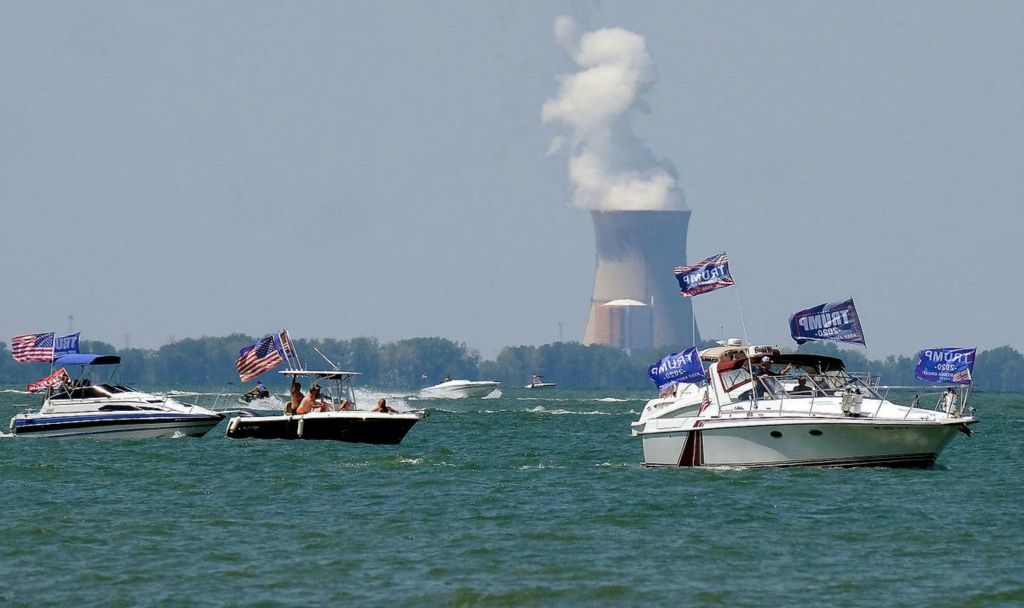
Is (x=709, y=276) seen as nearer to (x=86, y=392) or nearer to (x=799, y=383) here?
(x=799, y=383)

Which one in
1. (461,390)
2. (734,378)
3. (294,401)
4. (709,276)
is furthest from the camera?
(461,390)

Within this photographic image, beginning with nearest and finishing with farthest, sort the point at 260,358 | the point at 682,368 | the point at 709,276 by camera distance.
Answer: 1. the point at 682,368
2. the point at 709,276
3. the point at 260,358

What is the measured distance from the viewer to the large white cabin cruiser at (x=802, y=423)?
4291 centimetres

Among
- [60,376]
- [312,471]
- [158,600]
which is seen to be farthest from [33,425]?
[158,600]

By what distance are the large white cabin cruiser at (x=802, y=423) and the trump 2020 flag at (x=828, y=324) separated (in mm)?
975

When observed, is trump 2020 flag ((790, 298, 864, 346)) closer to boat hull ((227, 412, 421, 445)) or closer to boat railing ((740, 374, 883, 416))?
boat railing ((740, 374, 883, 416))

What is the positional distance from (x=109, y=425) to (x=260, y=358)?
636cm

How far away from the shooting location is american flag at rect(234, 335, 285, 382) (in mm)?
64188

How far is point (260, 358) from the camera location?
213 feet

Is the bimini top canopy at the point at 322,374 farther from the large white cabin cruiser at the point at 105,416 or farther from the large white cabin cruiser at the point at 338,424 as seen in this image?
the large white cabin cruiser at the point at 105,416

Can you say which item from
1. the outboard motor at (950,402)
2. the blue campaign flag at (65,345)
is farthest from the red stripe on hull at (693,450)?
the blue campaign flag at (65,345)

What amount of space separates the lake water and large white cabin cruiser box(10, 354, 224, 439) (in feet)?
30.1

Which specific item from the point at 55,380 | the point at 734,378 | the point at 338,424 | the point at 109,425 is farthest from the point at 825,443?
the point at 55,380

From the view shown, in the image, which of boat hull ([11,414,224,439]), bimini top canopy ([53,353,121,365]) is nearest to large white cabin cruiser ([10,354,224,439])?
boat hull ([11,414,224,439])
